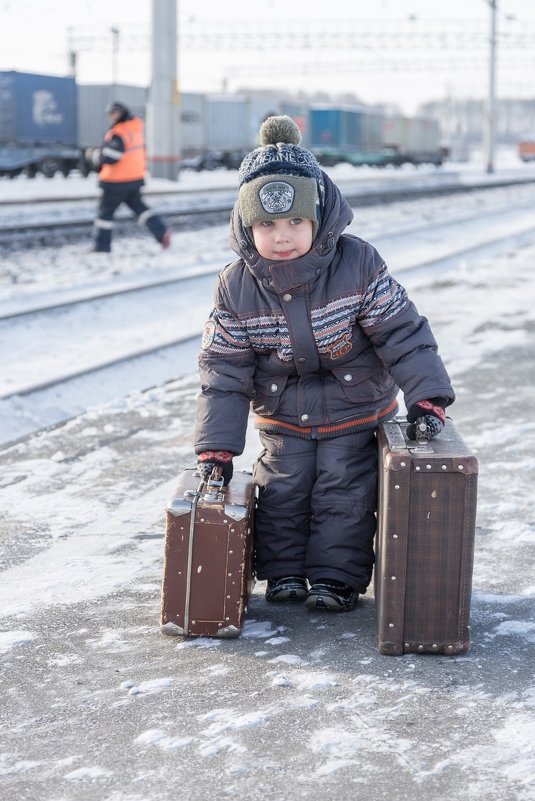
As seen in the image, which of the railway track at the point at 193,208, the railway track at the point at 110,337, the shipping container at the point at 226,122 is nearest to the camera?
the railway track at the point at 110,337

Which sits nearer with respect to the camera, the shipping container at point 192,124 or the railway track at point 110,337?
the railway track at point 110,337

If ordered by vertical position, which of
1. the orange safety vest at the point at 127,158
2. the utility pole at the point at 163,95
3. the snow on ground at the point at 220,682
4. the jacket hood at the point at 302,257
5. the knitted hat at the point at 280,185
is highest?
the utility pole at the point at 163,95

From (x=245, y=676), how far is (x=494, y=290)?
7511 mm

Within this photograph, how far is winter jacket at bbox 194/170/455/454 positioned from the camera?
312 cm

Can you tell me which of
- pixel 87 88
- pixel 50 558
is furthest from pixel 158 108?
pixel 50 558

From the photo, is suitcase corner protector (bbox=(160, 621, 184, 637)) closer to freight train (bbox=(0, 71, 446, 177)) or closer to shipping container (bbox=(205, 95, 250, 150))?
freight train (bbox=(0, 71, 446, 177))

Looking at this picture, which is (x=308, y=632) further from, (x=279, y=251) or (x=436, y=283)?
(x=436, y=283)

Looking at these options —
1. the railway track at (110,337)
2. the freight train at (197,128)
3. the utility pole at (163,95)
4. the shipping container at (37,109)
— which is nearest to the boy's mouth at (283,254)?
the railway track at (110,337)

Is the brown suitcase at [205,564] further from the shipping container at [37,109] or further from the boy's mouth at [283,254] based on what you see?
the shipping container at [37,109]

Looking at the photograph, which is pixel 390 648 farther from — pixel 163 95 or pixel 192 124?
pixel 192 124

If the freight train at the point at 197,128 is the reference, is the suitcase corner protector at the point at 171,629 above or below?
below

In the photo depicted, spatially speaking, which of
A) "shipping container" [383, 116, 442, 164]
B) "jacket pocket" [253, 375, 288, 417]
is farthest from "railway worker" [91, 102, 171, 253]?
"shipping container" [383, 116, 442, 164]

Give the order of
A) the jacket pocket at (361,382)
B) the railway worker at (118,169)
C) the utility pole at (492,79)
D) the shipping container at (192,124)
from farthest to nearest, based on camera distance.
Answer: the utility pole at (492,79), the shipping container at (192,124), the railway worker at (118,169), the jacket pocket at (361,382)

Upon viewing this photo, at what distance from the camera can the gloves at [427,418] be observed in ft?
9.82
